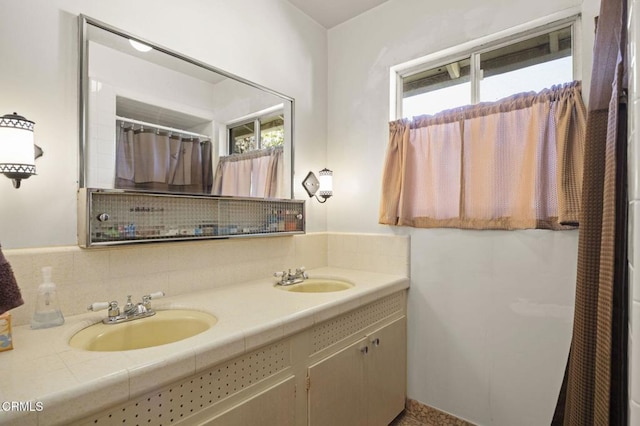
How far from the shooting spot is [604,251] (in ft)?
2.72

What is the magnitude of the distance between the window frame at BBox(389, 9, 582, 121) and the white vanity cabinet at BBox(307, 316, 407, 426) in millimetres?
1459

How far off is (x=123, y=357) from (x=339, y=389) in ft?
3.25

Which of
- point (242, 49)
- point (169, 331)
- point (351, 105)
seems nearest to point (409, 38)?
point (351, 105)

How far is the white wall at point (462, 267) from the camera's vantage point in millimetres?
1682

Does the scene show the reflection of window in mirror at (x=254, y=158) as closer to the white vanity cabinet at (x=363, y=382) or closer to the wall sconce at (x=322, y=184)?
the wall sconce at (x=322, y=184)

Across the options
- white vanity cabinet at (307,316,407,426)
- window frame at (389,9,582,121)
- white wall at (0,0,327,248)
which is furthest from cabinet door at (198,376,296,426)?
window frame at (389,9,582,121)

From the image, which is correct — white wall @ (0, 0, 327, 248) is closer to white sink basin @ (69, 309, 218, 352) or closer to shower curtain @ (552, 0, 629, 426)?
white sink basin @ (69, 309, 218, 352)

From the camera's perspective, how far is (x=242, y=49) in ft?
6.54

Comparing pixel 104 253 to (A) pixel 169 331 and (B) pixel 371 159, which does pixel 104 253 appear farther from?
(B) pixel 371 159

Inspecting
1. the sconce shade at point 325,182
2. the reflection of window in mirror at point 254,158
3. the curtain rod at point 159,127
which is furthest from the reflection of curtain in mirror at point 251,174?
the sconce shade at point 325,182

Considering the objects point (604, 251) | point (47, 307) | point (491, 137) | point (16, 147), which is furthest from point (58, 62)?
point (491, 137)

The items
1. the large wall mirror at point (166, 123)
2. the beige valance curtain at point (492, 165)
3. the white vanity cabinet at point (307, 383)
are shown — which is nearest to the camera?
the white vanity cabinet at point (307, 383)

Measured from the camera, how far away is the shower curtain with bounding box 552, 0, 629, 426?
31.2 inches

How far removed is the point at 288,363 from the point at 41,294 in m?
0.93
